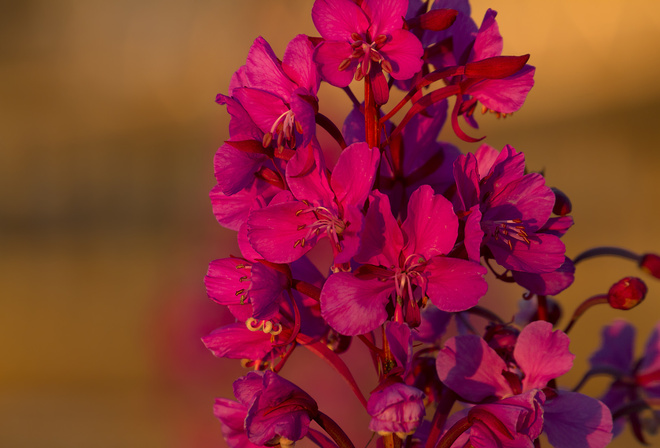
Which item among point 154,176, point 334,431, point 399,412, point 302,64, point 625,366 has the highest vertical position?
point 302,64

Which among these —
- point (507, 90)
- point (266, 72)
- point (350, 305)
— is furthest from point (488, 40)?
point (350, 305)

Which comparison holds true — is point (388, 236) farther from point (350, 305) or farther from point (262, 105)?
point (262, 105)

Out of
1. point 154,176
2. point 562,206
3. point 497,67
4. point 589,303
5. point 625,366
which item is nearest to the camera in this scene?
point 497,67

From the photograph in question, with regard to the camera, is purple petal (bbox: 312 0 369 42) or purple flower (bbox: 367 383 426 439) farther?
purple petal (bbox: 312 0 369 42)

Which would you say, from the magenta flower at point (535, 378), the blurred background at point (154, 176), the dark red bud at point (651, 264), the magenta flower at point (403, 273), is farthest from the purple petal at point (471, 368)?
the blurred background at point (154, 176)

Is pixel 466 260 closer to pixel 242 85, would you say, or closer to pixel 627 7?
pixel 242 85

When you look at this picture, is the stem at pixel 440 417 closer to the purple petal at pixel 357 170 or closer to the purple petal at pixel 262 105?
the purple petal at pixel 357 170

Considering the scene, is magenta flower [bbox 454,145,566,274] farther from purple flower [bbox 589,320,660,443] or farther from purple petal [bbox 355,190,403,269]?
purple flower [bbox 589,320,660,443]

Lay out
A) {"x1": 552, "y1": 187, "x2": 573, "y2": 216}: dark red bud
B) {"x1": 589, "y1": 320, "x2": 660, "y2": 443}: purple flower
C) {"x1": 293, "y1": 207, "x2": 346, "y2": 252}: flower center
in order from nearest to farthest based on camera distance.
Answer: {"x1": 293, "y1": 207, "x2": 346, "y2": 252}: flower center, {"x1": 552, "y1": 187, "x2": 573, "y2": 216}: dark red bud, {"x1": 589, "y1": 320, "x2": 660, "y2": 443}: purple flower

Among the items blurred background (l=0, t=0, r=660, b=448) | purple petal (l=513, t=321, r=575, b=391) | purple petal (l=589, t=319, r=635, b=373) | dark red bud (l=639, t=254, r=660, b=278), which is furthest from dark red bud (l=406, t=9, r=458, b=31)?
blurred background (l=0, t=0, r=660, b=448)

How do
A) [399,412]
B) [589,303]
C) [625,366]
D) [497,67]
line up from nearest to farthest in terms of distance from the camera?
1. [399,412]
2. [497,67]
3. [589,303]
4. [625,366]
